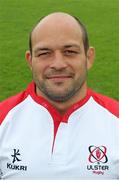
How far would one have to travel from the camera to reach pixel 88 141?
2463mm

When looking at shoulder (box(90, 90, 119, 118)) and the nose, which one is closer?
the nose

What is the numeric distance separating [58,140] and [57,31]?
23.1 inches

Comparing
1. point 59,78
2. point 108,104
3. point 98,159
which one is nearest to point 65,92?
point 59,78

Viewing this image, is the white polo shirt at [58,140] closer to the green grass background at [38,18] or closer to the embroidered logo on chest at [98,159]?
the embroidered logo on chest at [98,159]

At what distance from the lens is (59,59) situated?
8.00 ft

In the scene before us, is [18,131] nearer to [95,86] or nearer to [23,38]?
[95,86]

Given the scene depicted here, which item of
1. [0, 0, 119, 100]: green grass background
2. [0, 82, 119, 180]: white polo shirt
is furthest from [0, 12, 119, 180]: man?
[0, 0, 119, 100]: green grass background

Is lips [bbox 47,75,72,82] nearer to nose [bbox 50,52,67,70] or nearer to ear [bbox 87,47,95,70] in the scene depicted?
nose [bbox 50,52,67,70]

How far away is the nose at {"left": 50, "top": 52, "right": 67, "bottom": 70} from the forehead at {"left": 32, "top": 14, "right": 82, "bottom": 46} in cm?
6

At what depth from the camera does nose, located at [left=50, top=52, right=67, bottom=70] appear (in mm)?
2424

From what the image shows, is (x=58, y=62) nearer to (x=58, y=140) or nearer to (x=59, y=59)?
(x=59, y=59)

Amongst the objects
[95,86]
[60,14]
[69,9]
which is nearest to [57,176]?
[60,14]

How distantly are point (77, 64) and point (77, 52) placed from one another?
0.07 metres

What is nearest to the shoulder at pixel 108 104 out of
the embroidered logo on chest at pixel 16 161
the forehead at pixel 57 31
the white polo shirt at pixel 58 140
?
the white polo shirt at pixel 58 140
